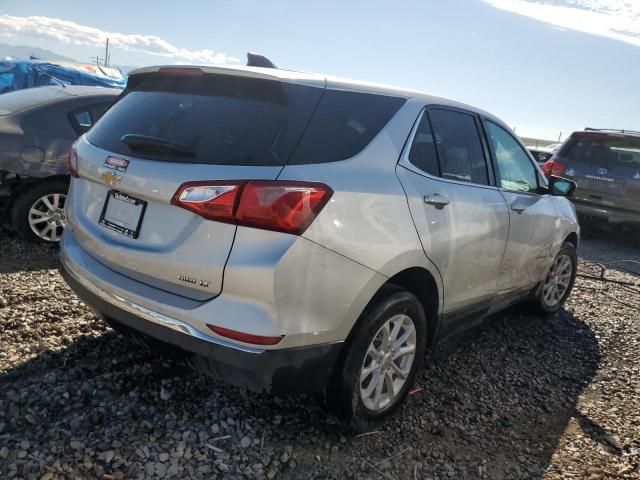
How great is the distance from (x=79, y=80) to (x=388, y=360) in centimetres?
1460

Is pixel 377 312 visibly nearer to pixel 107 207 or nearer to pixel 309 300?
pixel 309 300

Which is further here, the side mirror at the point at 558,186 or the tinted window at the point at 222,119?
the side mirror at the point at 558,186

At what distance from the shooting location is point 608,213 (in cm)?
845

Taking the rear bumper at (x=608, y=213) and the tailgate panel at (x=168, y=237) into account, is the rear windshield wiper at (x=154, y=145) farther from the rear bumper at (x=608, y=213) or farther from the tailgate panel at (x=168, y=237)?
the rear bumper at (x=608, y=213)

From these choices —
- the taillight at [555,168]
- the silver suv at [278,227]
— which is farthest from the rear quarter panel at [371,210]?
the taillight at [555,168]

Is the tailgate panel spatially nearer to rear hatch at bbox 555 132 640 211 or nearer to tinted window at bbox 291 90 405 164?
tinted window at bbox 291 90 405 164

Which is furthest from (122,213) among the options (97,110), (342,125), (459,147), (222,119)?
(97,110)

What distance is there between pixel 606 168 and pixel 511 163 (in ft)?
18.1

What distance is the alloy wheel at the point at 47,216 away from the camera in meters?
5.11

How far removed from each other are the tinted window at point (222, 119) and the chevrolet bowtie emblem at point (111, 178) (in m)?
0.12

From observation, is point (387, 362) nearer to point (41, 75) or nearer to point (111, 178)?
point (111, 178)

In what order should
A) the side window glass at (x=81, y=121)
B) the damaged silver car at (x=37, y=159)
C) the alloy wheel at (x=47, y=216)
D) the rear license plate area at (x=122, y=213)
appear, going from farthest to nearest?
the side window glass at (x=81, y=121)
the alloy wheel at (x=47, y=216)
the damaged silver car at (x=37, y=159)
the rear license plate area at (x=122, y=213)

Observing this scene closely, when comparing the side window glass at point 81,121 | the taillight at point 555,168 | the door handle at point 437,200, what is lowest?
the side window glass at point 81,121

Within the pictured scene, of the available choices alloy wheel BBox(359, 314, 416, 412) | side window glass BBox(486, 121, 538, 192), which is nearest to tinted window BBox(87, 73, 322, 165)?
alloy wheel BBox(359, 314, 416, 412)
